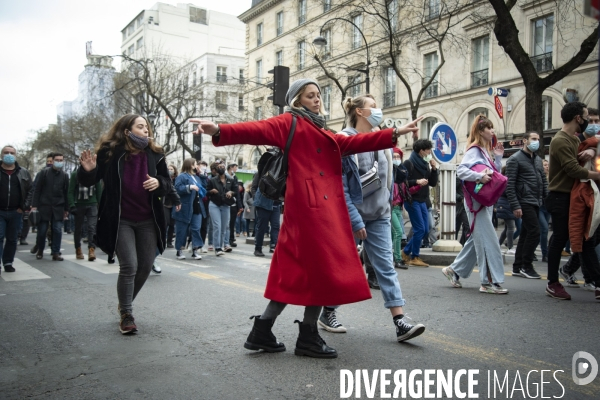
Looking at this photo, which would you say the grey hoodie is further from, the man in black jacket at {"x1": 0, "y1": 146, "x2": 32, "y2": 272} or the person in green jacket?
the person in green jacket

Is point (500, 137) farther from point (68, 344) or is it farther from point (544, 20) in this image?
point (68, 344)

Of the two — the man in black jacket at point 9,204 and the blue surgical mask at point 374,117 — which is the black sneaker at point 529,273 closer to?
the blue surgical mask at point 374,117

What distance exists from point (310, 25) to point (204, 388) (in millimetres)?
41560

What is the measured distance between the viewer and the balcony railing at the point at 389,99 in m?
35.6

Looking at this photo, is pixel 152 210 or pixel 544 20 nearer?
pixel 152 210

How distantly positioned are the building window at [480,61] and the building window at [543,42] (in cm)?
278

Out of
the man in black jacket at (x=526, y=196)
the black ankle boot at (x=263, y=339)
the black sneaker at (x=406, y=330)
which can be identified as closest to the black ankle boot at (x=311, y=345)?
the black ankle boot at (x=263, y=339)

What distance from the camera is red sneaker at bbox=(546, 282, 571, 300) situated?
6.14m

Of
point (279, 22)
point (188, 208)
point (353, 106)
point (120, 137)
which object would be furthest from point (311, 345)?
point (279, 22)

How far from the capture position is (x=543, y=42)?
86.2ft

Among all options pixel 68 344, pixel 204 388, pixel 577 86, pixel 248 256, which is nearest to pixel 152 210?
pixel 68 344

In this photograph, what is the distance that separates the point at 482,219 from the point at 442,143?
169 inches

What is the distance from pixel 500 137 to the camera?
1093 inches

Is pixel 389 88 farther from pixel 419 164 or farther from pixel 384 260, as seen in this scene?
pixel 384 260
